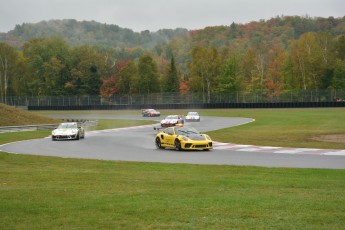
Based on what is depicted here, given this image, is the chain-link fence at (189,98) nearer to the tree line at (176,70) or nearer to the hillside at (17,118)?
the tree line at (176,70)

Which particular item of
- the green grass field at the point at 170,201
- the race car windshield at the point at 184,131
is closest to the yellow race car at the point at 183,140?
the race car windshield at the point at 184,131

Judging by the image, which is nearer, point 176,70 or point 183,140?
point 183,140

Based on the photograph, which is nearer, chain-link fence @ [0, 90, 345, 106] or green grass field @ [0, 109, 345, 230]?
green grass field @ [0, 109, 345, 230]

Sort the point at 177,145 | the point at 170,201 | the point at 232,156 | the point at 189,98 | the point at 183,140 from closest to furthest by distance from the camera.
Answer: the point at 170,201
the point at 232,156
the point at 183,140
the point at 177,145
the point at 189,98

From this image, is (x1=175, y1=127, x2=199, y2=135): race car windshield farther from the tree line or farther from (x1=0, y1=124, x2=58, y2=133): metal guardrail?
the tree line

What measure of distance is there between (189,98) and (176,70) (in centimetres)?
2894

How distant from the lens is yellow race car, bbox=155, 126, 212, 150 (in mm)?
24953

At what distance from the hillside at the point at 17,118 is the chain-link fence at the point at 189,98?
Result: 1648 inches

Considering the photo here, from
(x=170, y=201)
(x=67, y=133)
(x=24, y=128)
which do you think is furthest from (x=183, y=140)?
(x=24, y=128)

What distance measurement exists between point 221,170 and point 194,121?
43.8 meters

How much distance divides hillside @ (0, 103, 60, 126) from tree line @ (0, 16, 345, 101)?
181ft

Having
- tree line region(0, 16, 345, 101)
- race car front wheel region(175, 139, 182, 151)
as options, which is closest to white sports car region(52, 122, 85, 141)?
race car front wheel region(175, 139, 182, 151)

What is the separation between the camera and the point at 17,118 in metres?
51.4

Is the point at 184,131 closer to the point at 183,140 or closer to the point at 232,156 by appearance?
the point at 183,140
